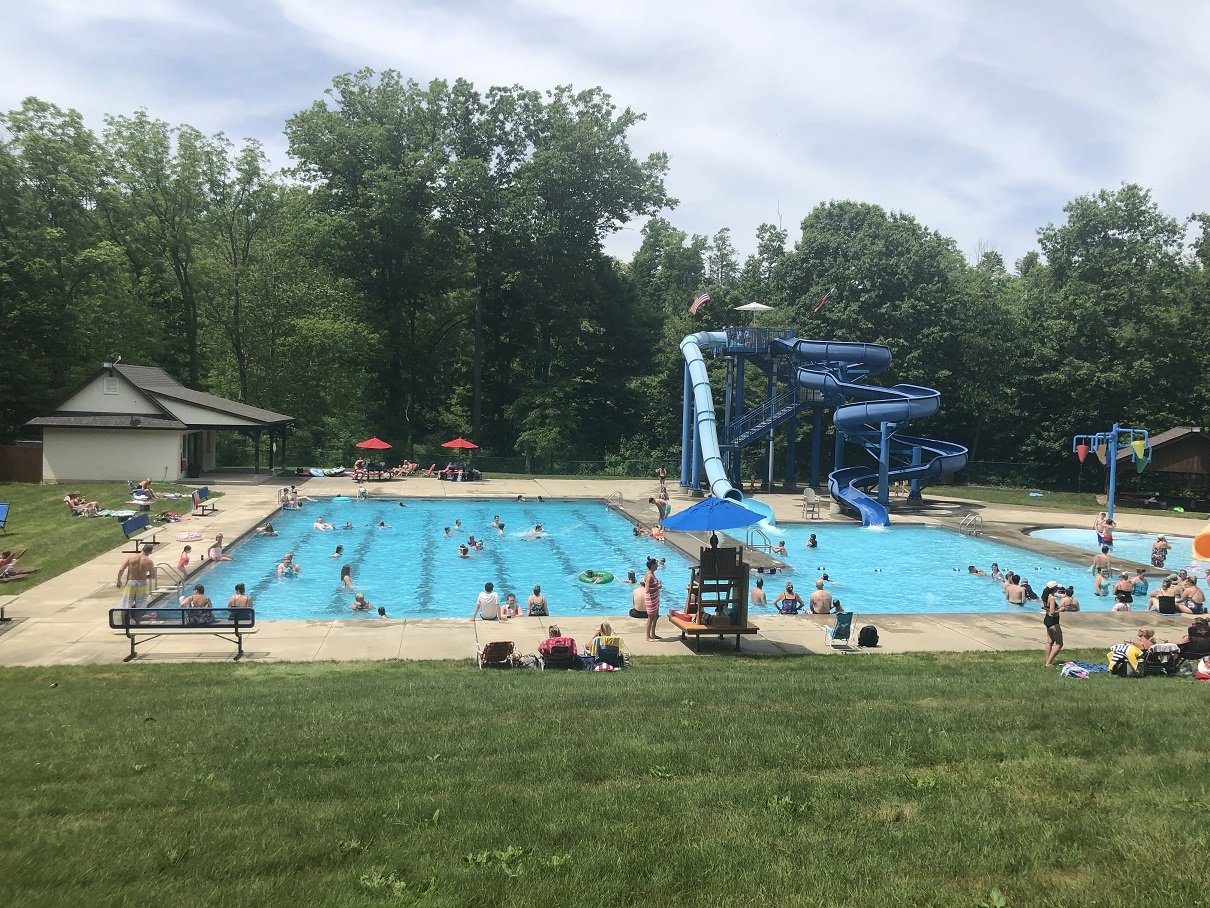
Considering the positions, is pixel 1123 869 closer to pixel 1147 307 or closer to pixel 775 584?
pixel 775 584

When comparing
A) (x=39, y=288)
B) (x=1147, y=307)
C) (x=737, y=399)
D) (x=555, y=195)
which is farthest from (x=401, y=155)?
(x=1147, y=307)

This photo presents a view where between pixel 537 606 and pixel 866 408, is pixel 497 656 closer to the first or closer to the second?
pixel 537 606

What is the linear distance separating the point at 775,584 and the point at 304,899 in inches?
747

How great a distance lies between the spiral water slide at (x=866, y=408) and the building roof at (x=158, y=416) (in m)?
25.5

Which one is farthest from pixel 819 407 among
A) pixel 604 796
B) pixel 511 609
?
pixel 604 796

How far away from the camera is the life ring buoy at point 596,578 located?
23.2m

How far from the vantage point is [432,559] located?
25672mm

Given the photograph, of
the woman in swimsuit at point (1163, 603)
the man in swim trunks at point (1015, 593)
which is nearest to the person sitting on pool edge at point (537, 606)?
the man in swim trunks at point (1015, 593)

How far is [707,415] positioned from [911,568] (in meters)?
11.8

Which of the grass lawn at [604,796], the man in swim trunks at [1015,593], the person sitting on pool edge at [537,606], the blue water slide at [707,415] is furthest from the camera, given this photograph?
the blue water slide at [707,415]

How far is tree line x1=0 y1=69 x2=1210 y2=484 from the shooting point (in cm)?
4497

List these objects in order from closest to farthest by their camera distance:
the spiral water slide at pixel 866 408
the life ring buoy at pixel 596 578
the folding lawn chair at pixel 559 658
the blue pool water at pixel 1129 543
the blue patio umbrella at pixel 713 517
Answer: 1. the folding lawn chair at pixel 559 658
2. the blue patio umbrella at pixel 713 517
3. the life ring buoy at pixel 596 578
4. the blue pool water at pixel 1129 543
5. the spiral water slide at pixel 866 408

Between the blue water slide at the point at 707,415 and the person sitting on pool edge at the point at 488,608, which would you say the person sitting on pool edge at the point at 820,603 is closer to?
the person sitting on pool edge at the point at 488,608

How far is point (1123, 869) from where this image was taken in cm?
534
